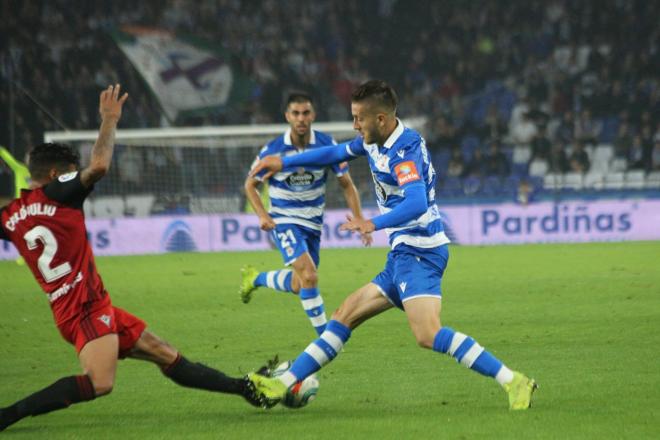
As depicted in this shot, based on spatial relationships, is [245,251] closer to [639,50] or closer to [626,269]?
[626,269]

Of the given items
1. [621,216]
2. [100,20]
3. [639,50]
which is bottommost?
[621,216]

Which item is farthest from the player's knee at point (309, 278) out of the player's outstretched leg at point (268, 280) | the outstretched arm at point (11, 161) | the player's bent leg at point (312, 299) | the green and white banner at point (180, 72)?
the green and white banner at point (180, 72)

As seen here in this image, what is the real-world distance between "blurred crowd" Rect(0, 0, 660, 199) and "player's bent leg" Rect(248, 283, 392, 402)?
62.1 ft

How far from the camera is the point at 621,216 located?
781 inches

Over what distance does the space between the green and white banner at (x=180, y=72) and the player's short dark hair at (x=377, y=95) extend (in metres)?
21.1

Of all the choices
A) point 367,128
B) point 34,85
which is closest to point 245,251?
point 34,85

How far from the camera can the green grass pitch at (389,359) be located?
5.44 m

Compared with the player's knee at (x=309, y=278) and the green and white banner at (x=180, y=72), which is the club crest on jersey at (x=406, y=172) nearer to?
the player's knee at (x=309, y=278)

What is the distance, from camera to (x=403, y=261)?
579 cm

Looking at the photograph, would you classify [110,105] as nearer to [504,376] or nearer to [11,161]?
[504,376]

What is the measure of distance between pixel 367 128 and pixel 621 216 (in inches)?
595

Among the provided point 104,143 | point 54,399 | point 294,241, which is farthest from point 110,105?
point 294,241

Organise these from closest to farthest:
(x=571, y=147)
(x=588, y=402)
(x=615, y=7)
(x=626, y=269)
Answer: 1. (x=588, y=402)
2. (x=626, y=269)
3. (x=571, y=147)
4. (x=615, y=7)

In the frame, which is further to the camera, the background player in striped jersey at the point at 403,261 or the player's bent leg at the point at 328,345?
the player's bent leg at the point at 328,345
